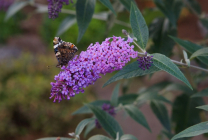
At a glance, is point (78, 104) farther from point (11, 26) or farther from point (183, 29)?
point (11, 26)

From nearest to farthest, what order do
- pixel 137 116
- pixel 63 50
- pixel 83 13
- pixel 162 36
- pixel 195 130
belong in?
pixel 195 130, pixel 63 50, pixel 83 13, pixel 137 116, pixel 162 36

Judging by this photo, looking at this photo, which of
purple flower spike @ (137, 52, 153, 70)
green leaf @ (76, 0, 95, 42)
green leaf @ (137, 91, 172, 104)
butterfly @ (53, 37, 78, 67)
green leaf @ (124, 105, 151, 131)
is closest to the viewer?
purple flower spike @ (137, 52, 153, 70)

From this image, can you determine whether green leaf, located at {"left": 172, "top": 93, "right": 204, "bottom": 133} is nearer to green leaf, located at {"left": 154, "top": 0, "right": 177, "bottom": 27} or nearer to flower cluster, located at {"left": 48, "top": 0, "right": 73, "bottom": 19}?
green leaf, located at {"left": 154, "top": 0, "right": 177, "bottom": 27}

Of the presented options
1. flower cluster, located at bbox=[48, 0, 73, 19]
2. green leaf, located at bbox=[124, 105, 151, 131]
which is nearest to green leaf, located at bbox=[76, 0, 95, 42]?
flower cluster, located at bbox=[48, 0, 73, 19]

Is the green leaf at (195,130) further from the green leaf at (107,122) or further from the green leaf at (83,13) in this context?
the green leaf at (83,13)

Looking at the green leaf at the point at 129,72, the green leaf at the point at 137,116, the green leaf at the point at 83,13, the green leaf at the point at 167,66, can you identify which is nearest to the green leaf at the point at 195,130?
the green leaf at the point at 167,66

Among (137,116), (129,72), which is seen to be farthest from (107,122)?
(129,72)

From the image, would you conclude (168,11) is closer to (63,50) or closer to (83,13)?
(83,13)
